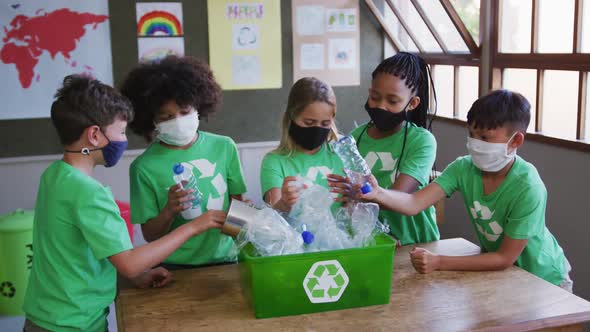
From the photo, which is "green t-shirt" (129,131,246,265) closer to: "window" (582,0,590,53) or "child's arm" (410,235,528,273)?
"child's arm" (410,235,528,273)

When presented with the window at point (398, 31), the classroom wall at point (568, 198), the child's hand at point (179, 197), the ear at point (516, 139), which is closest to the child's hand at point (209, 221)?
the child's hand at point (179, 197)

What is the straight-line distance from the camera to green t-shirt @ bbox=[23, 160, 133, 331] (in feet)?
4.64

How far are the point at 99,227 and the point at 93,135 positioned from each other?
26 cm

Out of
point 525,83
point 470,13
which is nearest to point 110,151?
point 525,83

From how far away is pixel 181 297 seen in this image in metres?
1.55

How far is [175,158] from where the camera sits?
1.87m

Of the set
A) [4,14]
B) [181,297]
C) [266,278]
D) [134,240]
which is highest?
[4,14]

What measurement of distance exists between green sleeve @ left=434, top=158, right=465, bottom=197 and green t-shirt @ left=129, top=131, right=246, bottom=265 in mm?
683

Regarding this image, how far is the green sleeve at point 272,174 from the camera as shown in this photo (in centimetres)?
193

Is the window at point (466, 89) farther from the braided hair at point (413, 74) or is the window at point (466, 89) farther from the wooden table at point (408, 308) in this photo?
the wooden table at point (408, 308)

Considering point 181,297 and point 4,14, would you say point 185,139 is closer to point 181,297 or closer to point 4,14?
point 181,297

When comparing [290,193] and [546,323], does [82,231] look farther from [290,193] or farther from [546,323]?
[546,323]

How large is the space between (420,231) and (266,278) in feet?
2.85

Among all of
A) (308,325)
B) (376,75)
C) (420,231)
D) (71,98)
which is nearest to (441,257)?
(420,231)
